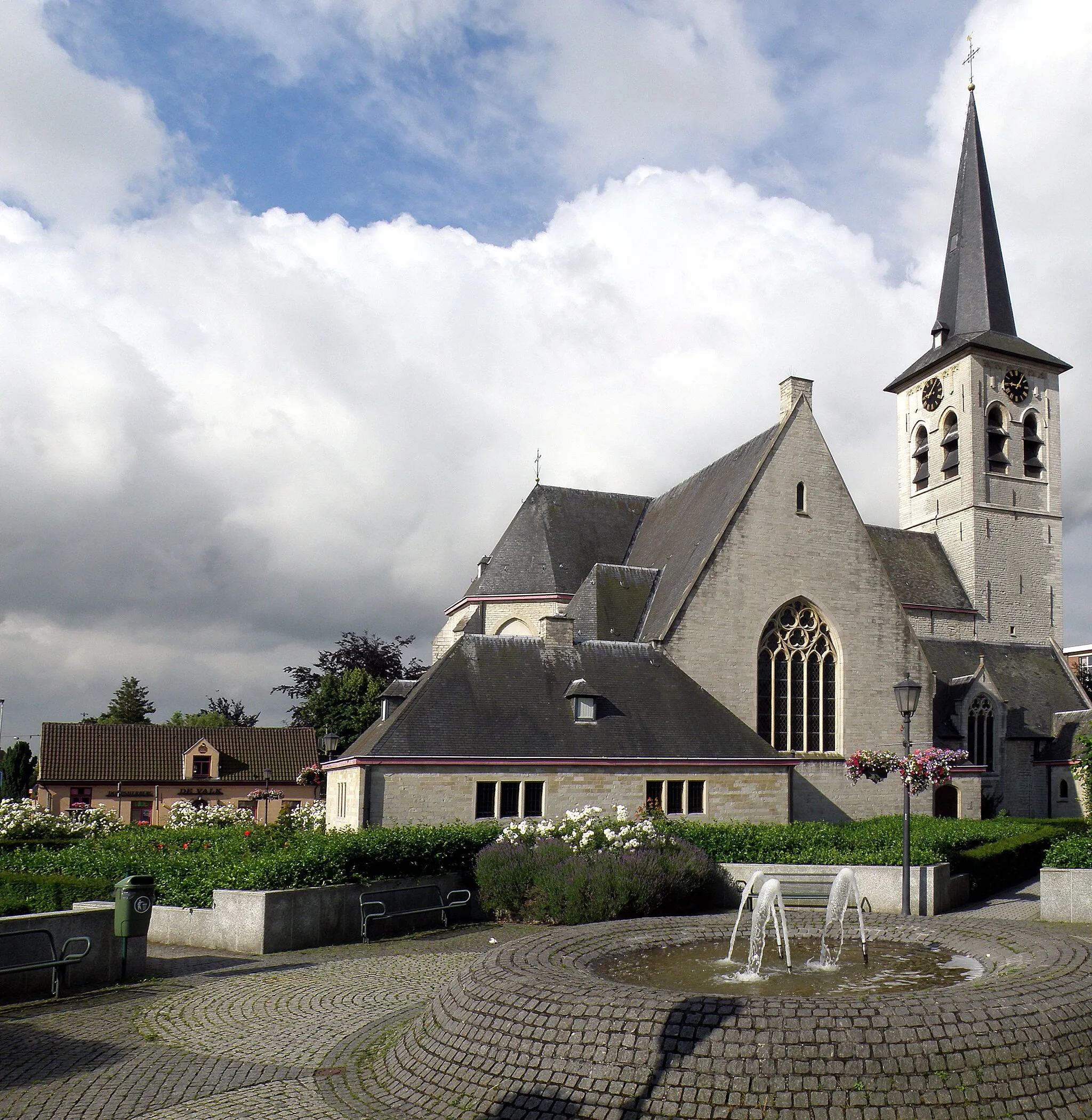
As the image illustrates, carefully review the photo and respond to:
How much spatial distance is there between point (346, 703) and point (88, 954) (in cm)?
4163

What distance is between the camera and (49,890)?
48.4 ft

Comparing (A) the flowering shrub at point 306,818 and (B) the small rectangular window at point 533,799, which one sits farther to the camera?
(A) the flowering shrub at point 306,818

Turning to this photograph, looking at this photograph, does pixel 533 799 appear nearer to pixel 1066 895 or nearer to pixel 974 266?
pixel 1066 895

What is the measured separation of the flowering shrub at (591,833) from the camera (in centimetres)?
1752

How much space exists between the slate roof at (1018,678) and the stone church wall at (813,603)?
9.29m

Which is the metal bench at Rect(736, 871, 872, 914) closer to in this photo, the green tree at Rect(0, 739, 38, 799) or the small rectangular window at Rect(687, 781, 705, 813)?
the small rectangular window at Rect(687, 781, 705, 813)

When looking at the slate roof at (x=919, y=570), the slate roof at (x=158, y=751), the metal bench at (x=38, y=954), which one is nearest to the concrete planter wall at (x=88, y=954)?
the metal bench at (x=38, y=954)

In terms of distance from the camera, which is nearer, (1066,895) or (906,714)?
(906,714)

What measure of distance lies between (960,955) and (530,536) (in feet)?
96.1

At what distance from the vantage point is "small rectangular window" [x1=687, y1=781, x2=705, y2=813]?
25.5 metres

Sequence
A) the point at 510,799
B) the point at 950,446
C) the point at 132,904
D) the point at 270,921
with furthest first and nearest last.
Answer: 1. the point at 950,446
2. the point at 510,799
3. the point at 270,921
4. the point at 132,904

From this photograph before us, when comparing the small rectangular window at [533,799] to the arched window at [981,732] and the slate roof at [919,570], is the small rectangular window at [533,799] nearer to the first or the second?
the arched window at [981,732]

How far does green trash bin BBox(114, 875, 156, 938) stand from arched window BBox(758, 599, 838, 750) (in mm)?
21033

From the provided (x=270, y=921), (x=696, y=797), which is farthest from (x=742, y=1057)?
(x=696, y=797)
